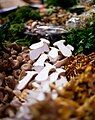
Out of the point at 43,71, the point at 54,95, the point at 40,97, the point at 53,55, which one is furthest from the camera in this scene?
the point at 53,55

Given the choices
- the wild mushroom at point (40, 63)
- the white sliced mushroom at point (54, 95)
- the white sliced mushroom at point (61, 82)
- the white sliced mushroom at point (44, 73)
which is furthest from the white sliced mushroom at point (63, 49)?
the white sliced mushroom at point (54, 95)

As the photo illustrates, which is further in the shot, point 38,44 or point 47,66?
point 38,44

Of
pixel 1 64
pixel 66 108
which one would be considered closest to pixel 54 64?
pixel 1 64

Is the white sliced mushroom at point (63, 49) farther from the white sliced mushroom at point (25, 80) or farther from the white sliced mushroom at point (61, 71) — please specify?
the white sliced mushroom at point (25, 80)

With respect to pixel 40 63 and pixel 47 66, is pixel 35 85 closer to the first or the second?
pixel 47 66

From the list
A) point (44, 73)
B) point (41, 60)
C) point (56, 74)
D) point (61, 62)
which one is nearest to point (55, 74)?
point (56, 74)

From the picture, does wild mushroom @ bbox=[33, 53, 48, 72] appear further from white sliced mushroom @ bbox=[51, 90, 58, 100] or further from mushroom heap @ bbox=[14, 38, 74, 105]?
white sliced mushroom @ bbox=[51, 90, 58, 100]

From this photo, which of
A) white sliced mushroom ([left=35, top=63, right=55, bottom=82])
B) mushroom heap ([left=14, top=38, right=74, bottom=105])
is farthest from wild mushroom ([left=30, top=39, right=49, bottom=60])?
white sliced mushroom ([left=35, top=63, right=55, bottom=82])
